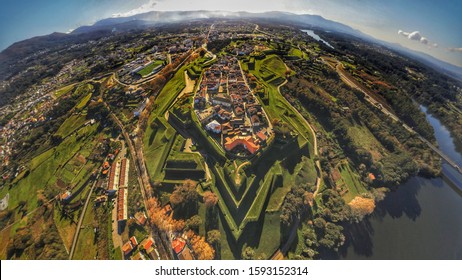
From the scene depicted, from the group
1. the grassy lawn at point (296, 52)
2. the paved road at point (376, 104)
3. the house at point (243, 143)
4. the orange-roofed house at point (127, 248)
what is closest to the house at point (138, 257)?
the orange-roofed house at point (127, 248)

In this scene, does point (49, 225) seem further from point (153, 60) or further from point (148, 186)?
point (153, 60)

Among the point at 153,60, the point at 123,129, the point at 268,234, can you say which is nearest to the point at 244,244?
the point at 268,234

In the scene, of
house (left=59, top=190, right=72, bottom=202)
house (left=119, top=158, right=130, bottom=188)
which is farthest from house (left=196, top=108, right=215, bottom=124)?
house (left=59, top=190, right=72, bottom=202)

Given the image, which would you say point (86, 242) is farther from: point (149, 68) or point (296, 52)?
point (296, 52)

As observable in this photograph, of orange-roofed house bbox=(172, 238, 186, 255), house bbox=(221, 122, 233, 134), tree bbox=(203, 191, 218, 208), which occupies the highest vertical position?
house bbox=(221, 122, 233, 134)

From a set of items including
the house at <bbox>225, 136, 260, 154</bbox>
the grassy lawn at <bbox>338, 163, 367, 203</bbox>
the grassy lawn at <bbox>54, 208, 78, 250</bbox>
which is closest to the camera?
the grassy lawn at <bbox>54, 208, 78, 250</bbox>

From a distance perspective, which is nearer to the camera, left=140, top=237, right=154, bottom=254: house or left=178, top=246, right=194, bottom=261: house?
left=178, top=246, right=194, bottom=261: house

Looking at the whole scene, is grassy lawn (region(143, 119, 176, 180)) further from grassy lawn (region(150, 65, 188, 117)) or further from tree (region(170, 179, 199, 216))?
tree (region(170, 179, 199, 216))

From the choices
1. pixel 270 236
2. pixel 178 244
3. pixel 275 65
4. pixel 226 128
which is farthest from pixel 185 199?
pixel 275 65
